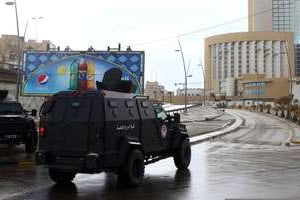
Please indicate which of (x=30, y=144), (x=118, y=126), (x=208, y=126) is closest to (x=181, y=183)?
(x=118, y=126)

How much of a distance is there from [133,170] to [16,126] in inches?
347

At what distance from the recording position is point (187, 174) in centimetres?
1488

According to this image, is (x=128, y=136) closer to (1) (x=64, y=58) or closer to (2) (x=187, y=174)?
(2) (x=187, y=174)

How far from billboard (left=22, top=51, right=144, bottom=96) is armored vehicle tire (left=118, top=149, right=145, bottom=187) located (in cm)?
2510

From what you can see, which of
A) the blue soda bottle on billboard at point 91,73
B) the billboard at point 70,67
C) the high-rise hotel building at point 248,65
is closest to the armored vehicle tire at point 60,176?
the billboard at point 70,67

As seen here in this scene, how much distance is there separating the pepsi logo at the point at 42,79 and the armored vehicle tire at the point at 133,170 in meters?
29.4

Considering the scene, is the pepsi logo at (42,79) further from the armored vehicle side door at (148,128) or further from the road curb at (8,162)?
the armored vehicle side door at (148,128)

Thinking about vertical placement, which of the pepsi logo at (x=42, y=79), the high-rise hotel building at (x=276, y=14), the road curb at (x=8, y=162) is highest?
the high-rise hotel building at (x=276, y=14)

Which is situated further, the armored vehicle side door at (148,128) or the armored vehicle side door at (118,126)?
the armored vehicle side door at (148,128)

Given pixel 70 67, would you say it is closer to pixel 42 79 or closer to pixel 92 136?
pixel 42 79

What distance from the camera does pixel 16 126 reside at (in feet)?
66.8

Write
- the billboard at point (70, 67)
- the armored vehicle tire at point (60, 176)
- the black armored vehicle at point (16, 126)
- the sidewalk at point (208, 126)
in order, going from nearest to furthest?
the armored vehicle tire at point (60, 176)
the black armored vehicle at point (16, 126)
the sidewalk at point (208, 126)
the billboard at point (70, 67)

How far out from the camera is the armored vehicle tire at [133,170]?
1257 centimetres

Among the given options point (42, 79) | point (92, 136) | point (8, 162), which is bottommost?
point (8, 162)
